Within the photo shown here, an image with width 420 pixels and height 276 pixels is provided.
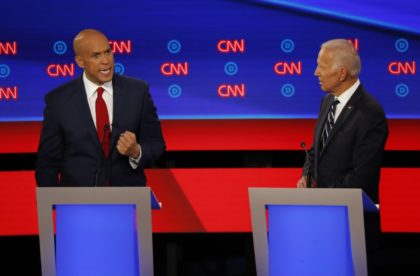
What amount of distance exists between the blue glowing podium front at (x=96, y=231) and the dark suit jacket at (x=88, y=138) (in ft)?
2.17

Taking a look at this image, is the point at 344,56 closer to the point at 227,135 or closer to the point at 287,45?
the point at 287,45

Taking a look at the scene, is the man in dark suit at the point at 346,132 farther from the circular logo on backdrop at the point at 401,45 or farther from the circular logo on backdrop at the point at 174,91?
the circular logo on backdrop at the point at 174,91

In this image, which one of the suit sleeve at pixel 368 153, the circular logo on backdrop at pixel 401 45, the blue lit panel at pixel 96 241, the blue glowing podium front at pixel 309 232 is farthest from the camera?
the circular logo on backdrop at pixel 401 45

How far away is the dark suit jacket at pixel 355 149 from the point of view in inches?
128

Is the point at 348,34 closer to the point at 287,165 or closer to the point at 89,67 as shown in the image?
the point at 287,165

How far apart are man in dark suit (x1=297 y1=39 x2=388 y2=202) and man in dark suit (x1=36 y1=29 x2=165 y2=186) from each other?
732 mm

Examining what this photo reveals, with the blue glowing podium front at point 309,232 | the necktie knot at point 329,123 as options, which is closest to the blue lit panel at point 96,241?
the blue glowing podium front at point 309,232

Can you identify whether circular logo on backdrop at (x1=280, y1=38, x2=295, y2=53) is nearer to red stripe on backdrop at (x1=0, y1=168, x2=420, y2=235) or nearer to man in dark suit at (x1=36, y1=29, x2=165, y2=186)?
red stripe on backdrop at (x1=0, y1=168, x2=420, y2=235)

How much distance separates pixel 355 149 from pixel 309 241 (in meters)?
0.80

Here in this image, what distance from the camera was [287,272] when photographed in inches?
104

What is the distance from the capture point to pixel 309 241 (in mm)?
2629

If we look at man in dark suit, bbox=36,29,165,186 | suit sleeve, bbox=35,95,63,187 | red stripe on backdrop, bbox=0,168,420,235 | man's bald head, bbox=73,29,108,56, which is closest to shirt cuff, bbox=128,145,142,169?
man in dark suit, bbox=36,29,165,186

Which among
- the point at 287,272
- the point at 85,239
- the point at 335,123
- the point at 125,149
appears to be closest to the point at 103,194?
the point at 85,239

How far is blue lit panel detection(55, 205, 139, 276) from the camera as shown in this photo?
269 centimetres
